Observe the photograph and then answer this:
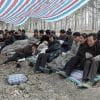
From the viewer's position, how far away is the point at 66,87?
765cm

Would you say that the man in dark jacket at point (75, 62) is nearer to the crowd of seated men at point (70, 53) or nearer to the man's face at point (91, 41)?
the crowd of seated men at point (70, 53)

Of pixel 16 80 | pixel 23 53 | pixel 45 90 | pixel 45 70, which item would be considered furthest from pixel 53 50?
pixel 45 90

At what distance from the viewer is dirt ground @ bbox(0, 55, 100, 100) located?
23.0ft

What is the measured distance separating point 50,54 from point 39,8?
1307 mm

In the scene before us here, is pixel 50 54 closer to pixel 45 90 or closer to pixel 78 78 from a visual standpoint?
pixel 78 78

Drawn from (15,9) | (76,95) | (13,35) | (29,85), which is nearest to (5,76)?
(29,85)

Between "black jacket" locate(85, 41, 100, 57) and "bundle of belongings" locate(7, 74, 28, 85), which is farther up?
"black jacket" locate(85, 41, 100, 57)

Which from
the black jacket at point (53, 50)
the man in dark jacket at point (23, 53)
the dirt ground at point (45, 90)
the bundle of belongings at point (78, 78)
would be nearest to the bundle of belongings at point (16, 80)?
the dirt ground at point (45, 90)

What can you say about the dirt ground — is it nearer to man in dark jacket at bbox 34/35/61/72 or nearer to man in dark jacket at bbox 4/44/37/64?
man in dark jacket at bbox 34/35/61/72

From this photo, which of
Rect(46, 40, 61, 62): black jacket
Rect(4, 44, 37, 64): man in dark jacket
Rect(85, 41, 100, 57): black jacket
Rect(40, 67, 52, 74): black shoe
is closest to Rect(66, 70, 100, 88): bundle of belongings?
Rect(85, 41, 100, 57): black jacket

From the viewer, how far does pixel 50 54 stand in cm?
981

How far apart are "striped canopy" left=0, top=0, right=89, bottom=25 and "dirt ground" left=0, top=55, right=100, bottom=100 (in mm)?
1872

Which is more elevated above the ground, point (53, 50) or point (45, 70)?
point (53, 50)

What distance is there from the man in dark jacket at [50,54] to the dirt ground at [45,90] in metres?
0.44
